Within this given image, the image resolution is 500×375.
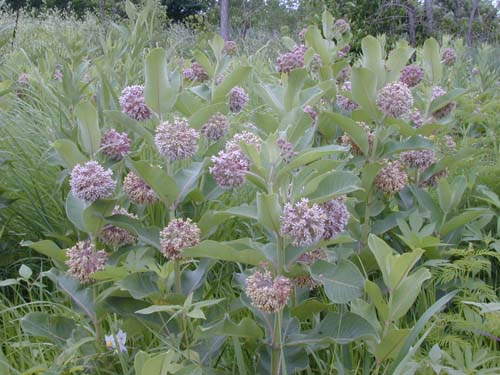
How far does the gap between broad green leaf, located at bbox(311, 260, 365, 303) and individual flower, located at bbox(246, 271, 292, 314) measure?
138 mm

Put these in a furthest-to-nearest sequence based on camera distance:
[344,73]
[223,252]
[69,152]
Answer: [344,73], [69,152], [223,252]

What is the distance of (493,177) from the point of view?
285 centimetres

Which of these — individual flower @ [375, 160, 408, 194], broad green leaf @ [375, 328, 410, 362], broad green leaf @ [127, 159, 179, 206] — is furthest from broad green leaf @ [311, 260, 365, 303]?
individual flower @ [375, 160, 408, 194]

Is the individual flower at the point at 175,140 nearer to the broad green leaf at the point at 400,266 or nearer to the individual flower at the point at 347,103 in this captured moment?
the broad green leaf at the point at 400,266

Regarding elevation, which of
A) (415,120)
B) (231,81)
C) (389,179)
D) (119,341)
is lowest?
(119,341)

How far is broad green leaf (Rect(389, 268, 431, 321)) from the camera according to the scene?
4.75 feet

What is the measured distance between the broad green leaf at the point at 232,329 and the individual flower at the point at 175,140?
0.42 meters

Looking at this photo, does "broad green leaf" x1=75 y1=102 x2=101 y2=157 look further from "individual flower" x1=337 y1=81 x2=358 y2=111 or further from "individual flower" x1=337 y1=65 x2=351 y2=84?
"individual flower" x1=337 y1=65 x2=351 y2=84

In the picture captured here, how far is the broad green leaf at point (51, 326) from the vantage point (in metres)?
1.73

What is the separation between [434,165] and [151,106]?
1.16 metres

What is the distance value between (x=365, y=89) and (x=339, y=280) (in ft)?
2.34

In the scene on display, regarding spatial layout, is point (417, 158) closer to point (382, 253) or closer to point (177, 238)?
point (382, 253)

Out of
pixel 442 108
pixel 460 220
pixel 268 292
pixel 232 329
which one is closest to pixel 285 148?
pixel 268 292

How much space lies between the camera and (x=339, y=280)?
4.77ft
